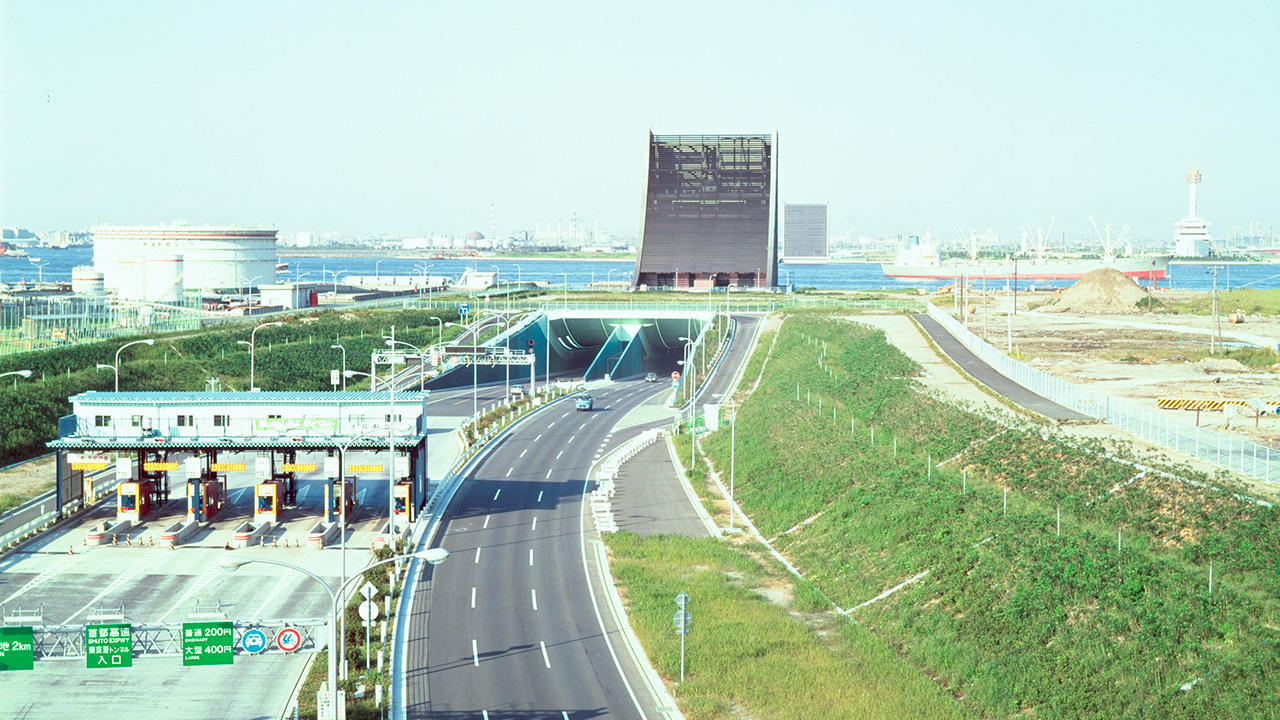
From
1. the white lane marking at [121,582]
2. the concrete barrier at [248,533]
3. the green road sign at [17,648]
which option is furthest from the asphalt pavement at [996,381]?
the green road sign at [17,648]

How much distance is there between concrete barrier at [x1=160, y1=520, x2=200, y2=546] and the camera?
4528cm

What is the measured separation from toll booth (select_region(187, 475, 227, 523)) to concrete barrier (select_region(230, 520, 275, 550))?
1.85 m

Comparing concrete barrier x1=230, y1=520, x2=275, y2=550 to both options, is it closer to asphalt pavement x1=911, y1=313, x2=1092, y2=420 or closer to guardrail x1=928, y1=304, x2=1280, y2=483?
asphalt pavement x1=911, y1=313, x2=1092, y2=420

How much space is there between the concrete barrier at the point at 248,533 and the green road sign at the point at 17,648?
16.5m

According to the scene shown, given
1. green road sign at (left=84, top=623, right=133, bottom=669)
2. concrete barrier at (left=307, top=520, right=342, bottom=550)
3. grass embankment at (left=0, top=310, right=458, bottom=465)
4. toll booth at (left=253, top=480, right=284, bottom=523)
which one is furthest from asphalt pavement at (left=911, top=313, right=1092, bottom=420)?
grass embankment at (left=0, top=310, right=458, bottom=465)

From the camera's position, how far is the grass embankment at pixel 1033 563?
2881 cm

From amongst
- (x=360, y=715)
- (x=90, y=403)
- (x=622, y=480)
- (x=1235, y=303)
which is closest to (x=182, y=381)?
(x=90, y=403)

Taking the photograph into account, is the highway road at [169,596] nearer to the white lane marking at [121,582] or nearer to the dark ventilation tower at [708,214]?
the white lane marking at [121,582]

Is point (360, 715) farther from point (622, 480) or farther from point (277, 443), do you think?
point (622, 480)

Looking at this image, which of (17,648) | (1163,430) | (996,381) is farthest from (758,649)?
(996,381)

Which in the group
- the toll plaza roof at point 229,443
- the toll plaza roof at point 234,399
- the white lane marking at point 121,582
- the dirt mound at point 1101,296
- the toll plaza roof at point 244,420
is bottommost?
the white lane marking at point 121,582

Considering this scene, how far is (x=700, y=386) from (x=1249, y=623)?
5877 cm

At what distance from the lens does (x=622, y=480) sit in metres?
57.7

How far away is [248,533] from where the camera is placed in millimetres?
45656
